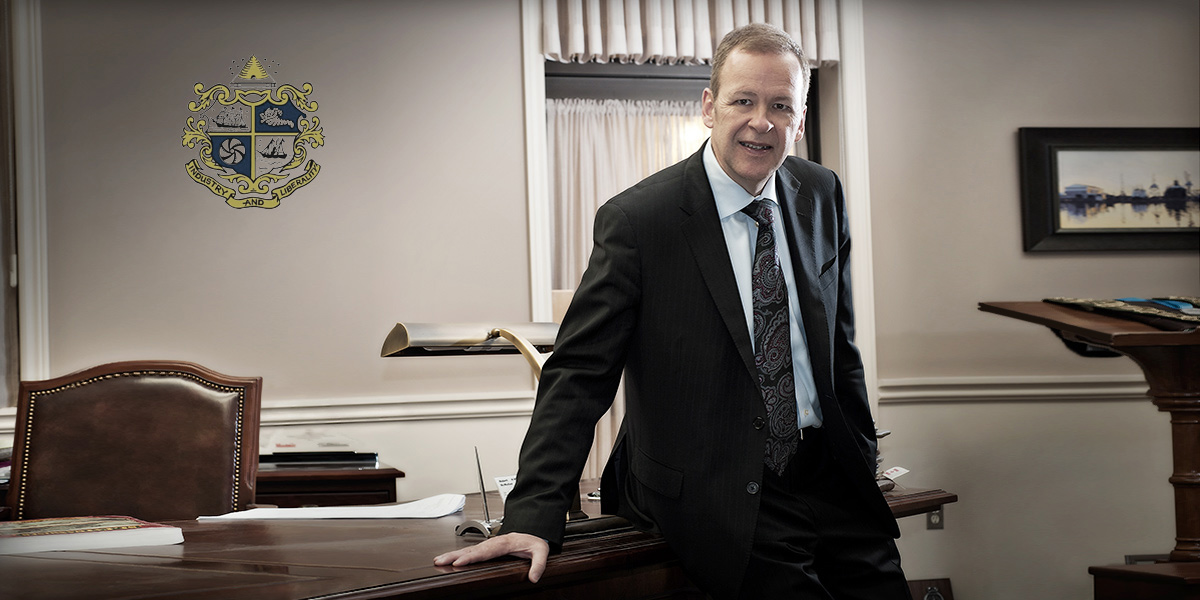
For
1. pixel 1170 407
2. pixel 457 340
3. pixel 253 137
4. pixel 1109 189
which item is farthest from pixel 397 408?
pixel 1109 189

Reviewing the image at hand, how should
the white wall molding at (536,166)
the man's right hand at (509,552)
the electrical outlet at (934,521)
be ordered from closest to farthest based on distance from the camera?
the man's right hand at (509,552), the white wall molding at (536,166), the electrical outlet at (934,521)

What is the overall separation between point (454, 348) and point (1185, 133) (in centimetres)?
390

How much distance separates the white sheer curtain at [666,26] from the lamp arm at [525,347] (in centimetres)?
235

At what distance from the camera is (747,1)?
424 cm

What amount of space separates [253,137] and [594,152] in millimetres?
1507

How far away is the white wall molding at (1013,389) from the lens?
418 centimetres

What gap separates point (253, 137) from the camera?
391 cm

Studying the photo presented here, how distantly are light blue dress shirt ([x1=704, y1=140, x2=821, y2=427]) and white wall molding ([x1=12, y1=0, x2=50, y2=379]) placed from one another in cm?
311

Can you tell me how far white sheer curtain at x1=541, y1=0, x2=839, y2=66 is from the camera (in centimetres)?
409

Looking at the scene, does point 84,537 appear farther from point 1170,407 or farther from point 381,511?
point 1170,407

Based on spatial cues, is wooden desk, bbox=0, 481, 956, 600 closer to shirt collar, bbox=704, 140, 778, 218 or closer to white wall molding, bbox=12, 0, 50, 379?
shirt collar, bbox=704, 140, 778, 218

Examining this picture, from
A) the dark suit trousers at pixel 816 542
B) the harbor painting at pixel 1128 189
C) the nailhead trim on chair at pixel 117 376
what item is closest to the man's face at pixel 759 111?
the dark suit trousers at pixel 816 542

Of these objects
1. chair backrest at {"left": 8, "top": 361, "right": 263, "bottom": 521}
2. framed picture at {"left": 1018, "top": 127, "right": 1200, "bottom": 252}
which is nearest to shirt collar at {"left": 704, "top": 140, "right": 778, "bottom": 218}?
chair backrest at {"left": 8, "top": 361, "right": 263, "bottom": 521}

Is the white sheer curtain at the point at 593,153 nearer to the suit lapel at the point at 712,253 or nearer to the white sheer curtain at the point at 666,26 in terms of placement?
the white sheer curtain at the point at 666,26
